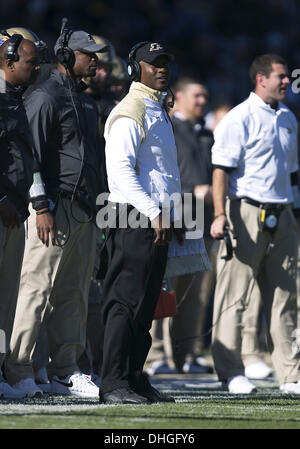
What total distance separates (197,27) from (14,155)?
11820 millimetres

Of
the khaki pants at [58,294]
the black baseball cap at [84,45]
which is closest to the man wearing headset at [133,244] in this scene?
the khaki pants at [58,294]

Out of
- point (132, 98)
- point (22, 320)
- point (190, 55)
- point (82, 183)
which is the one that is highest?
point (190, 55)

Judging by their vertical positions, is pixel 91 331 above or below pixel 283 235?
below

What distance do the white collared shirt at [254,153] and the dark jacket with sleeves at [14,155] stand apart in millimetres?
1732

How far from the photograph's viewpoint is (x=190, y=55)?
55.8 feet

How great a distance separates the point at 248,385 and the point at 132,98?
7.18ft

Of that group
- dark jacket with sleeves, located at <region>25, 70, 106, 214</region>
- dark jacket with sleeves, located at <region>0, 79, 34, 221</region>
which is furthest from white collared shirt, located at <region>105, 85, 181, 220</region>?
dark jacket with sleeves, located at <region>25, 70, 106, 214</region>

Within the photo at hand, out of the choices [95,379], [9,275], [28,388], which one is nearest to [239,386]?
[95,379]

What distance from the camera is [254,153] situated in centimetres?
750

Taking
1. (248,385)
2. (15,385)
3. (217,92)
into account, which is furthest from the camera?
(217,92)

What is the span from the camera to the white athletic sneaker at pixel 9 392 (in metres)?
6.38
